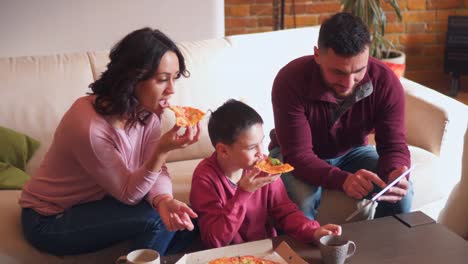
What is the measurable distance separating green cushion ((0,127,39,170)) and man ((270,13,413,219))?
95cm

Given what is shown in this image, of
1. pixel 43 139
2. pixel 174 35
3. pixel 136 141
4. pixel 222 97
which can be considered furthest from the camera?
pixel 174 35

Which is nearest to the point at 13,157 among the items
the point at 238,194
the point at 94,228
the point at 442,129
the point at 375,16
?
the point at 94,228

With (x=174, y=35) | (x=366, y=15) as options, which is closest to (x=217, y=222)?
(x=174, y=35)

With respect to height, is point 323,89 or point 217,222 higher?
point 323,89

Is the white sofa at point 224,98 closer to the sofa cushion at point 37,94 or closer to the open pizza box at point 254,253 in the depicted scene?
the sofa cushion at point 37,94

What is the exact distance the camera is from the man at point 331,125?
2.30m

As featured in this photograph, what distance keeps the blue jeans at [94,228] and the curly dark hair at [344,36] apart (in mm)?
777

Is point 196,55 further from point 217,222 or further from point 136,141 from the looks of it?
point 217,222

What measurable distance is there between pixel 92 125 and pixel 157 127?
0.28 meters

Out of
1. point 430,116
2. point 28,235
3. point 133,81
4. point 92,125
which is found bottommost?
point 28,235

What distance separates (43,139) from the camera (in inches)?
102

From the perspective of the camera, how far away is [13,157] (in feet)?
8.27

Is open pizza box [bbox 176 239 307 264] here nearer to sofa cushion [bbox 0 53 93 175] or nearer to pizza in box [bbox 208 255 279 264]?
pizza in box [bbox 208 255 279 264]

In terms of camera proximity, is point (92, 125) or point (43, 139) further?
point (43, 139)
